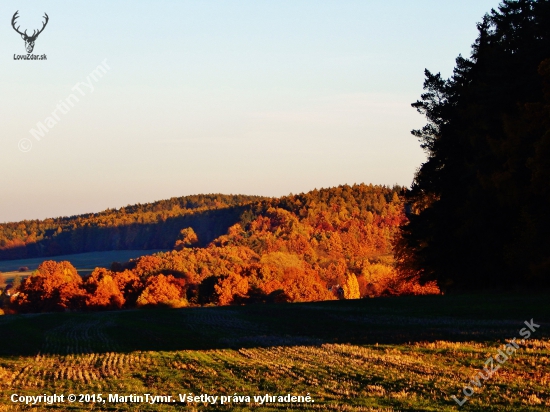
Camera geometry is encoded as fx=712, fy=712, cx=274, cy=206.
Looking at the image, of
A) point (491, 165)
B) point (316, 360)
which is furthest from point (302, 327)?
point (491, 165)

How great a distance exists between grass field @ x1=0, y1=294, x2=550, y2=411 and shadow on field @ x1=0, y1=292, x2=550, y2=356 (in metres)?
0.08

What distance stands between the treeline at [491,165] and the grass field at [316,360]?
687 cm

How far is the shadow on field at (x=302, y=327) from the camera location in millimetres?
25305

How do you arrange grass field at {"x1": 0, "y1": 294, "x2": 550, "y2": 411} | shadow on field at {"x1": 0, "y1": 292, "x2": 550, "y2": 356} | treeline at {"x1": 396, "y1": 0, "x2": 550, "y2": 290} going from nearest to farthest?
grass field at {"x1": 0, "y1": 294, "x2": 550, "y2": 411} → shadow on field at {"x1": 0, "y1": 292, "x2": 550, "y2": 356} → treeline at {"x1": 396, "y1": 0, "x2": 550, "y2": 290}

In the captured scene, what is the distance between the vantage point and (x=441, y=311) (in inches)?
1385

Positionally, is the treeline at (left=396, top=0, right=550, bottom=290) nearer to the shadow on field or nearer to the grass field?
the shadow on field

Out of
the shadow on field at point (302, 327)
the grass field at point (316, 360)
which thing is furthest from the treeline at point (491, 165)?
the grass field at point (316, 360)

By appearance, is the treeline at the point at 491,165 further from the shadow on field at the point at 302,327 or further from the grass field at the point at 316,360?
the grass field at the point at 316,360

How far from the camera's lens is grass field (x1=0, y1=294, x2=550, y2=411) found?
568 inches

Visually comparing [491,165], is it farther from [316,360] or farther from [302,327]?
[316,360]

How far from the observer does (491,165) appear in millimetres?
45031

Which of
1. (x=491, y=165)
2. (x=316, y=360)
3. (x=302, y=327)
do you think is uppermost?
(x=491, y=165)

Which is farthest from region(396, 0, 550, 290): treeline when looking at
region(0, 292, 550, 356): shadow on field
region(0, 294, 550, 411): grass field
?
region(0, 294, 550, 411): grass field

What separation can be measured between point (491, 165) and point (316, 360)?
2921 centimetres
